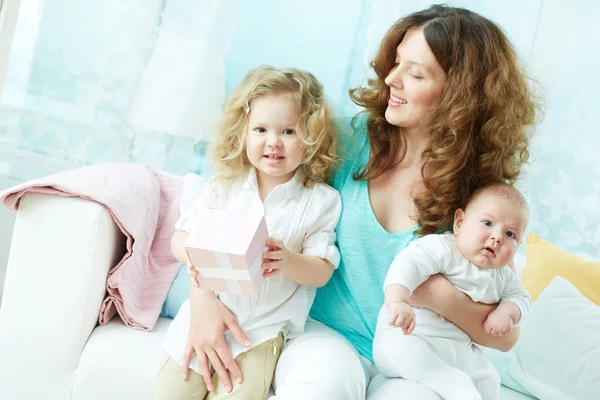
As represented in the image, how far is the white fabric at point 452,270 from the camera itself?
54.3 inches

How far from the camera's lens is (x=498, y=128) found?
4.96ft

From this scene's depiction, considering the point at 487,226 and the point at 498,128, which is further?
the point at 498,128

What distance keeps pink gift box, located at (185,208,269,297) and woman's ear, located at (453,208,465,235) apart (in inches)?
18.3

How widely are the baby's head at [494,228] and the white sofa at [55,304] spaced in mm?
773

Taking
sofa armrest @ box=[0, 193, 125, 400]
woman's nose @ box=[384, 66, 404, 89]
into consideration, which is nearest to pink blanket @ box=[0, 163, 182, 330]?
sofa armrest @ box=[0, 193, 125, 400]

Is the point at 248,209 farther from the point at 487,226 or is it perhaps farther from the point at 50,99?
the point at 50,99

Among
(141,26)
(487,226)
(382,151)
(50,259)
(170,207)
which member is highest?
(141,26)

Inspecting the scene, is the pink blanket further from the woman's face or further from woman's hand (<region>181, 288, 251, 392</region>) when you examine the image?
the woman's face

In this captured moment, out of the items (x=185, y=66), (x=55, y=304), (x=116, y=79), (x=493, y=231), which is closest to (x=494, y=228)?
(x=493, y=231)

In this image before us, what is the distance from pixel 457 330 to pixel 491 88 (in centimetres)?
57

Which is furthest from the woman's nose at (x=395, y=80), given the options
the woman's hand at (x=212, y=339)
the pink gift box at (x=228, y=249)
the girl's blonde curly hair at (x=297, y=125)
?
the woman's hand at (x=212, y=339)

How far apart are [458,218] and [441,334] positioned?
0.27 meters

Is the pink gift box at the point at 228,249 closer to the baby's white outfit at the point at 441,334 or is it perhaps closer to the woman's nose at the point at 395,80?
the baby's white outfit at the point at 441,334

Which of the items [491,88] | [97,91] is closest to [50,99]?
[97,91]
